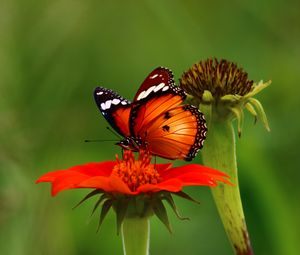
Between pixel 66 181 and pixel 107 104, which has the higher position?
pixel 107 104

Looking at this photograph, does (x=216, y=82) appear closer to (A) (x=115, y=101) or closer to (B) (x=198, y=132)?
(B) (x=198, y=132)

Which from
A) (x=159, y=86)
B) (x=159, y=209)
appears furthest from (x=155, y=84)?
(x=159, y=209)

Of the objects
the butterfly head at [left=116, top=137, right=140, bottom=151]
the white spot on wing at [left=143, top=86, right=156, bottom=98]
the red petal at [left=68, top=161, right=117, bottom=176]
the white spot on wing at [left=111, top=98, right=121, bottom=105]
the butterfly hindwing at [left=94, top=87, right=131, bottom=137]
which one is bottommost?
the red petal at [left=68, top=161, right=117, bottom=176]

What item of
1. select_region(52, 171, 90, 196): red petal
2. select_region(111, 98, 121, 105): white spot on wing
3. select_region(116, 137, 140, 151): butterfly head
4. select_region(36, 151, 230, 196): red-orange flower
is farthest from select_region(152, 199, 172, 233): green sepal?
select_region(111, 98, 121, 105): white spot on wing

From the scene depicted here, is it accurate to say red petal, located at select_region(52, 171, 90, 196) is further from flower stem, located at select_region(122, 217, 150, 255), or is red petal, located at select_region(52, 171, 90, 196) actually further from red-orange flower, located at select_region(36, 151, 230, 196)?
flower stem, located at select_region(122, 217, 150, 255)

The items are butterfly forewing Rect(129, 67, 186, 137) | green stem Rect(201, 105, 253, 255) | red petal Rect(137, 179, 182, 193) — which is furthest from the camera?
butterfly forewing Rect(129, 67, 186, 137)

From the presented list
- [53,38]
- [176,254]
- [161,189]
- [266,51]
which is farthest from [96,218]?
[161,189]
